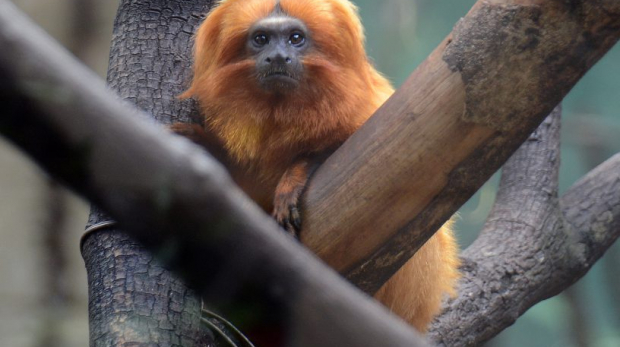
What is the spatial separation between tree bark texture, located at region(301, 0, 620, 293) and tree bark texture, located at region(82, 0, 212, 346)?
0.55 m

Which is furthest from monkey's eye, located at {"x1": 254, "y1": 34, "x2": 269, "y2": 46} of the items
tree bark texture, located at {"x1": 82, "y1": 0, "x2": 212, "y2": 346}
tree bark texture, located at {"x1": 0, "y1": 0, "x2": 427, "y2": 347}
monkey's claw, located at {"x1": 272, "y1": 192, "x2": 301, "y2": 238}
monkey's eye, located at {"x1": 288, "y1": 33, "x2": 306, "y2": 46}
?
tree bark texture, located at {"x1": 0, "y1": 0, "x2": 427, "y2": 347}

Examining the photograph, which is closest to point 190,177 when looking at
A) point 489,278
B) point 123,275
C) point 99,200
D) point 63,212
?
point 99,200

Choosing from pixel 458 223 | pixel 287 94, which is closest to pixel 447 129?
pixel 287 94

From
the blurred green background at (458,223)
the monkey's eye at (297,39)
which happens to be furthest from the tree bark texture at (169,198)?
the blurred green background at (458,223)

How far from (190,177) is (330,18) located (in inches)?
82.9

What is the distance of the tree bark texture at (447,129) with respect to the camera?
198 cm

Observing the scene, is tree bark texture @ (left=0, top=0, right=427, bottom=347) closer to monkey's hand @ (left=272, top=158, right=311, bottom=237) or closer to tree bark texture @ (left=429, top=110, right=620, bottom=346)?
monkey's hand @ (left=272, top=158, right=311, bottom=237)

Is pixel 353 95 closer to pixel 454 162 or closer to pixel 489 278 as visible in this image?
pixel 454 162

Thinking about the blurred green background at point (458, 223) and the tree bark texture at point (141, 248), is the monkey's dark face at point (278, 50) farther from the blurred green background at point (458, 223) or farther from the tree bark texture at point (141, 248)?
the blurred green background at point (458, 223)

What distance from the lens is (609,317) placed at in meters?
5.80

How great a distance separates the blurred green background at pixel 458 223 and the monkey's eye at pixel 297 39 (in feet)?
7.38

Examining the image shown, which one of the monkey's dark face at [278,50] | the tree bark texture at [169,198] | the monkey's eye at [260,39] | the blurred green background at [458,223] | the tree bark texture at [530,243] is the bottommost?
the tree bark texture at [169,198]

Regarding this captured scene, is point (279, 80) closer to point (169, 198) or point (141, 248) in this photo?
point (141, 248)

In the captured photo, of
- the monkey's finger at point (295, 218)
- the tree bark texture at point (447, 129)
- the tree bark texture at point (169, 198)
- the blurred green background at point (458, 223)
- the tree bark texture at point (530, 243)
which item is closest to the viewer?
the tree bark texture at point (169, 198)
